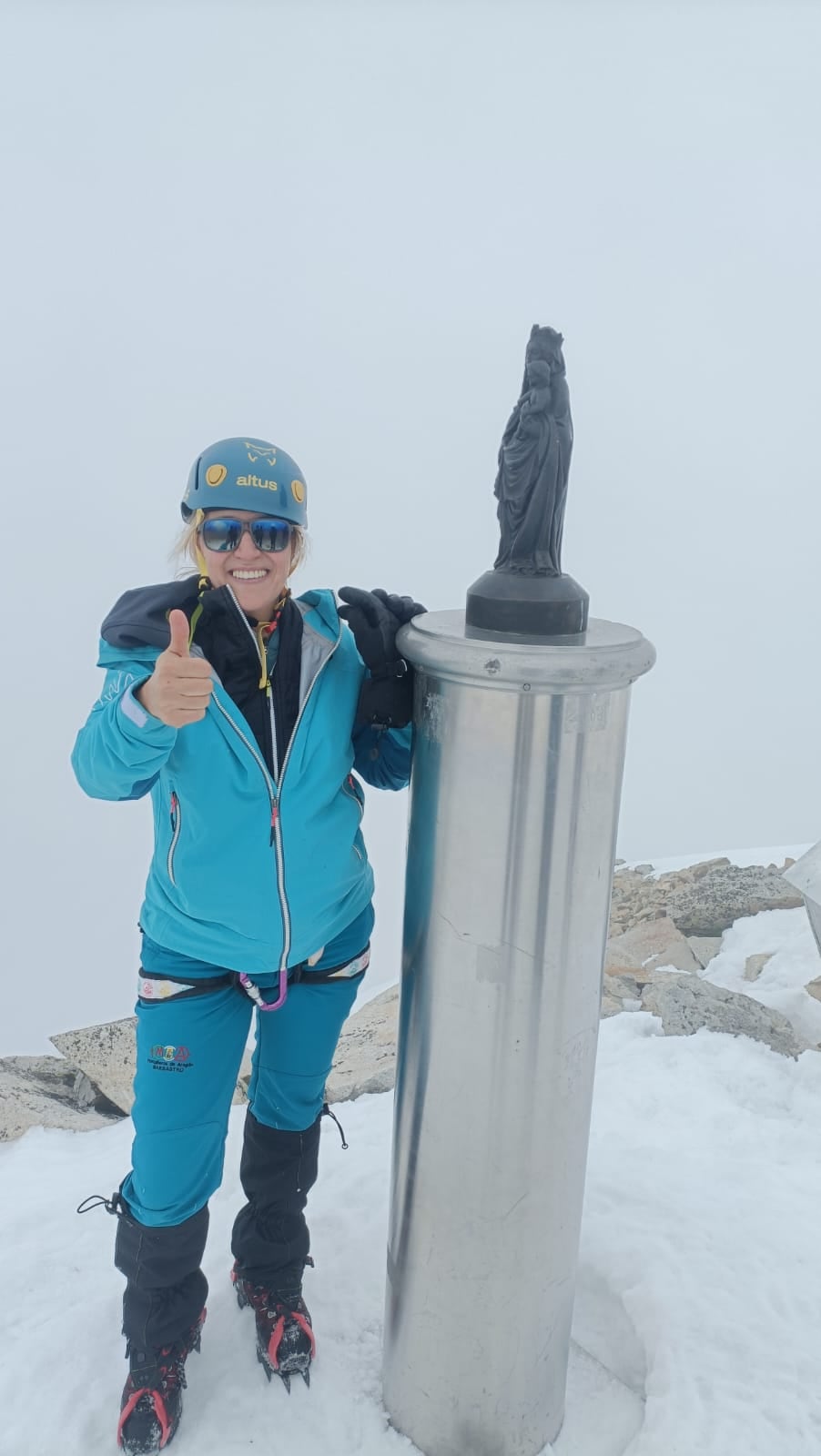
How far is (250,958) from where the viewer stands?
2.19 metres

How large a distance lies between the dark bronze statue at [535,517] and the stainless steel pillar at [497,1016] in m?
0.07

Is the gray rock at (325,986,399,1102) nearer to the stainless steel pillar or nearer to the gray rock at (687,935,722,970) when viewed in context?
the stainless steel pillar

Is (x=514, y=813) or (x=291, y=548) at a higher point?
(x=291, y=548)

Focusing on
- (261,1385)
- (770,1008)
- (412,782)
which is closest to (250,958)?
(412,782)

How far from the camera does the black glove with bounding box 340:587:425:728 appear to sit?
208 cm

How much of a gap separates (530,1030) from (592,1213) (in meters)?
1.26

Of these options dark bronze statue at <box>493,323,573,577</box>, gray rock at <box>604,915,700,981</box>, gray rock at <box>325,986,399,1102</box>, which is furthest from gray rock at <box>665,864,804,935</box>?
dark bronze statue at <box>493,323,573,577</box>

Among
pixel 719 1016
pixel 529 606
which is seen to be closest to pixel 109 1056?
pixel 719 1016

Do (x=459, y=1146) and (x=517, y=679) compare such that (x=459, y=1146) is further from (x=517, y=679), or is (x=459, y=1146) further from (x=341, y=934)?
(x=517, y=679)

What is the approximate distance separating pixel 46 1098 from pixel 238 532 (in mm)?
3123

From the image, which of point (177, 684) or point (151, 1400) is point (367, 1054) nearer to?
point (151, 1400)

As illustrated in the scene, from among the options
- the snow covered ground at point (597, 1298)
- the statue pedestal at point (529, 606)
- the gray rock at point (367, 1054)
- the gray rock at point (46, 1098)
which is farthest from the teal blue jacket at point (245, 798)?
the gray rock at point (46, 1098)

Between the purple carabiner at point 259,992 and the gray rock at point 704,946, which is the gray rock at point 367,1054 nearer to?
the purple carabiner at point 259,992

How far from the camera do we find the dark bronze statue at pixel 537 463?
1894 millimetres
